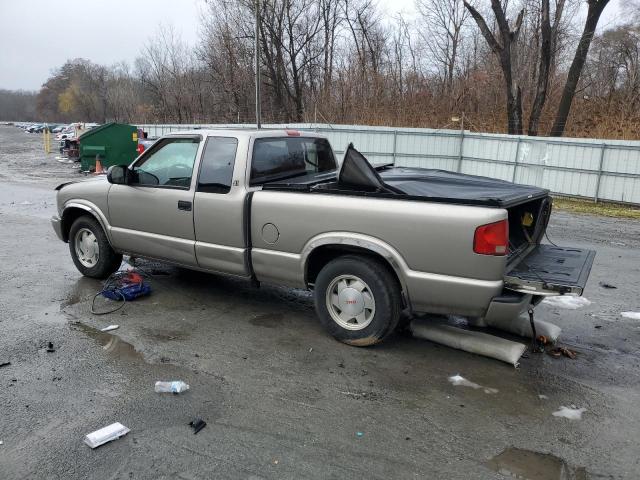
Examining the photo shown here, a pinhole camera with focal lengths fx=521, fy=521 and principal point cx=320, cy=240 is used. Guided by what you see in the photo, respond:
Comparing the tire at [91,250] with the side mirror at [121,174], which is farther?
the tire at [91,250]

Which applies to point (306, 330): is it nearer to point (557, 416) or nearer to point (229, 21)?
point (557, 416)

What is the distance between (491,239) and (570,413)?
1.29 metres

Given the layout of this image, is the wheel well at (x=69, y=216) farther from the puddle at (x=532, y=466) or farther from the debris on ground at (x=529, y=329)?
the puddle at (x=532, y=466)

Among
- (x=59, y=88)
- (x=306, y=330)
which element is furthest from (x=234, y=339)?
(x=59, y=88)

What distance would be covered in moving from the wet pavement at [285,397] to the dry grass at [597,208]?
26.5ft

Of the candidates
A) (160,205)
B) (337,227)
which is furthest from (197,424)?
(160,205)

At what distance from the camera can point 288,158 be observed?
18.0 feet

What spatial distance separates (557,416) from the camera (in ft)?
11.5

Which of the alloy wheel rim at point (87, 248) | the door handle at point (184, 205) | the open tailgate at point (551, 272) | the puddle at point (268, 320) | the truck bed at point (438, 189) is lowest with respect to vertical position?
the puddle at point (268, 320)

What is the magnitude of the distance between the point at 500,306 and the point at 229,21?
3416 centimetres

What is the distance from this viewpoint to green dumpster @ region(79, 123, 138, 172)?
69.4ft

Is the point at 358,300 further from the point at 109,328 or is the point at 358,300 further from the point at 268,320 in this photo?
the point at 109,328

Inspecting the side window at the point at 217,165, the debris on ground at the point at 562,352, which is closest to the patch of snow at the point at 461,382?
the debris on ground at the point at 562,352

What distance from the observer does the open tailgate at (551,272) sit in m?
3.88
